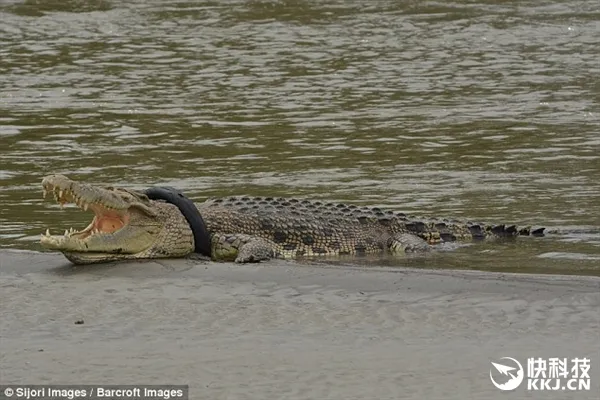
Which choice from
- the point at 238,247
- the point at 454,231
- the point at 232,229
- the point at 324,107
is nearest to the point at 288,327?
the point at 238,247

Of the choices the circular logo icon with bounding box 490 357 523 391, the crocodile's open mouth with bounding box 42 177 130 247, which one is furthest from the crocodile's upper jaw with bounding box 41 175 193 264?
the circular logo icon with bounding box 490 357 523 391

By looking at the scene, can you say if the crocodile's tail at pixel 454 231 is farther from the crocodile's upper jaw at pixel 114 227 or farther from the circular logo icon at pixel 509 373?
the circular logo icon at pixel 509 373

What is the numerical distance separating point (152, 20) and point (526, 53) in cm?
672

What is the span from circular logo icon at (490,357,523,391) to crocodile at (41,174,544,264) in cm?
264

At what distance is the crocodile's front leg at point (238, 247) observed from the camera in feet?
28.5

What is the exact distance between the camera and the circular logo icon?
6.01 meters

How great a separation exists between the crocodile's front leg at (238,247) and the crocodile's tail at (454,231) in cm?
114

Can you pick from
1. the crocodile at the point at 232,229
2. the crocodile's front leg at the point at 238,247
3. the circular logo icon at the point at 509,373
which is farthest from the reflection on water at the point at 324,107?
the circular logo icon at the point at 509,373

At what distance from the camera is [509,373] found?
20.1 ft

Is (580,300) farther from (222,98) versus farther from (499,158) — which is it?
(222,98)

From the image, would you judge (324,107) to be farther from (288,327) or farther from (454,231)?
(288,327)

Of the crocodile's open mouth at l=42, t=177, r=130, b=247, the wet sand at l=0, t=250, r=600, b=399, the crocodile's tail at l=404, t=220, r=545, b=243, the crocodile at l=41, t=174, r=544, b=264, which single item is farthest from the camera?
the crocodile's tail at l=404, t=220, r=545, b=243

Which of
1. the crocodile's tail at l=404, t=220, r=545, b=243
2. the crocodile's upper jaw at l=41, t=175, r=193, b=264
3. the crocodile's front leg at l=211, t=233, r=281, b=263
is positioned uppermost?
the crocodile's upper jaw at l=41, t=175, r=193, b=264

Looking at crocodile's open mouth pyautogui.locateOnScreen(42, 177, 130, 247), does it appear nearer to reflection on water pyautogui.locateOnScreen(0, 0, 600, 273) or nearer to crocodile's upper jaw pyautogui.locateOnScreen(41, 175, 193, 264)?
crocodile's upper jaw pyautogui.locateOnScreen(41, 175, 193, 264)
